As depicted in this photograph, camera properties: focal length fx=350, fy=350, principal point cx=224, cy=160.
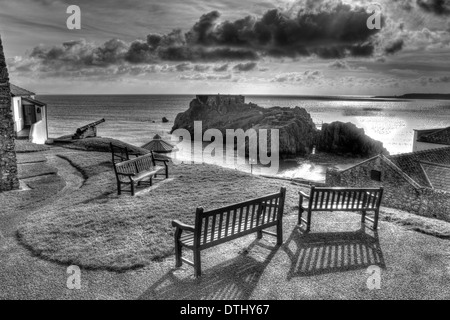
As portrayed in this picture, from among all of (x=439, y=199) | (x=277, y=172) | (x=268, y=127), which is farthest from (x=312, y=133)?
(x=439, y=199)

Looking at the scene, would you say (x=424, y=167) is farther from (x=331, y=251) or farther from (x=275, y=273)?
(x=275, y=273)

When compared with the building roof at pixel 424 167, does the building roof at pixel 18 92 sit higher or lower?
higher

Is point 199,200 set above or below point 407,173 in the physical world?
above

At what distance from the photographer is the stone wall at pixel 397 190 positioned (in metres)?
17.5

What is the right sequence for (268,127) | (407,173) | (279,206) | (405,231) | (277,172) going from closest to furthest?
1. (279,206)
2. (405,231)
3. (407,173)
4. (277,172)
5. (268,127)

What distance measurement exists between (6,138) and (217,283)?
10.0m

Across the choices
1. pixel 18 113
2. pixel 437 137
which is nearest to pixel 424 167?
pixel 437 137

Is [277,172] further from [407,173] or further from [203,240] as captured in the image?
[203,240]

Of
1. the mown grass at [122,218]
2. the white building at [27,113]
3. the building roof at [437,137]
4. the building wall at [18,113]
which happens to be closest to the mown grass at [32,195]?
the mown grass at [122,218]

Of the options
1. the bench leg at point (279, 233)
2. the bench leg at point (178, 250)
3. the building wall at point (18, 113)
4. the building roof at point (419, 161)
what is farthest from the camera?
the building wall at point (18, 113)

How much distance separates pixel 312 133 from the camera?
213 feet

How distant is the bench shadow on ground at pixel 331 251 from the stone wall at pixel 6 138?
10.1 metres

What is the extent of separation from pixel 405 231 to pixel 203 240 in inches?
200

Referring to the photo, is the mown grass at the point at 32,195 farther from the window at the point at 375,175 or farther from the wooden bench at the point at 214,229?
the window at the point at 375,175
